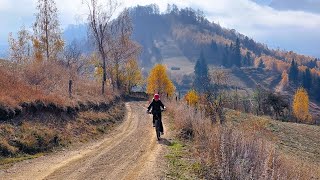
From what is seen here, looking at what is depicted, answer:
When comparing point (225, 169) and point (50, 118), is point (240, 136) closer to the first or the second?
point (225, 169)

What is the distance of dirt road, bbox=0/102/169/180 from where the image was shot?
1361cm

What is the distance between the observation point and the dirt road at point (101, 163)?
1361 cm

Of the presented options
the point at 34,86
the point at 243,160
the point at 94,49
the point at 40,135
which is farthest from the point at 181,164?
the point at 94,49

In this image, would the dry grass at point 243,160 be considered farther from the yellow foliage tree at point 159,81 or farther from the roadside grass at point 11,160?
the yellow foliage tree at point 159,81

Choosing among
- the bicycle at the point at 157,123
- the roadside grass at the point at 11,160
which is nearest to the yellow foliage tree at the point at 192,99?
the bicycle at the point at 157,123

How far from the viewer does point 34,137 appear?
18891 mm

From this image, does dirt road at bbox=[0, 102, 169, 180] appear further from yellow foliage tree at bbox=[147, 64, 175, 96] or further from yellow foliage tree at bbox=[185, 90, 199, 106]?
yellow foliage tree at bbox=[147, 64, 175, 96]

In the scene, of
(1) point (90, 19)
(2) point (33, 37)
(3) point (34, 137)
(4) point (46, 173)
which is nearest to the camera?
(4) point (46, 173)

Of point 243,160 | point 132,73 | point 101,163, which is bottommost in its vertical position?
point 101,163

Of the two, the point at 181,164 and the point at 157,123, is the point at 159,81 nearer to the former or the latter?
the point at 157,123

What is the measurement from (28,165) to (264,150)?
359 inches

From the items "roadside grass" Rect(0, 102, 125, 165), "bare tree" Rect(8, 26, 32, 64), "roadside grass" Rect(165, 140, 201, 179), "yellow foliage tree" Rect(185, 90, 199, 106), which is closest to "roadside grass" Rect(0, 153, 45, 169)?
"roadside grass" Rect(0, 102, 125, 165)

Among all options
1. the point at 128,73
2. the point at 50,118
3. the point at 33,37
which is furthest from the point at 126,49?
the point at 50,118

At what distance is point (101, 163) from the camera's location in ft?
50.8
